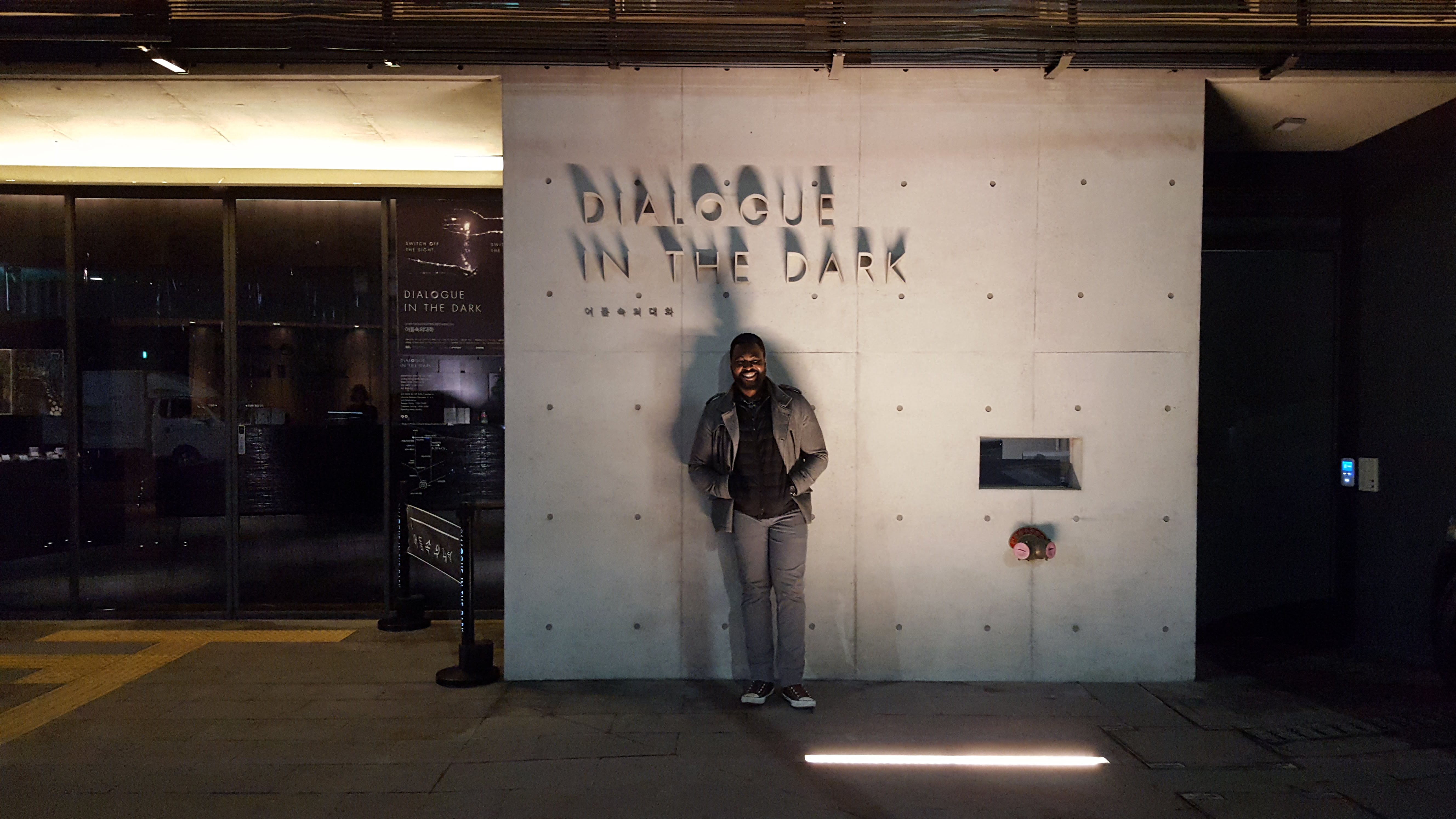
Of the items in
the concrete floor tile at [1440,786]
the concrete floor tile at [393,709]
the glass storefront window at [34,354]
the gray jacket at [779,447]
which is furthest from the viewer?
the glass storefront window at [34,354]

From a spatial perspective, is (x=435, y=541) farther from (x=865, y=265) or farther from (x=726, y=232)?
(x=865, y=265)

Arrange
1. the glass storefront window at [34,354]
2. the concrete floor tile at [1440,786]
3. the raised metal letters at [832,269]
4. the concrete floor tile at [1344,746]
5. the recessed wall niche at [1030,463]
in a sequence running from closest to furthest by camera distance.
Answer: the concrete floor tile at [1440,786], the concrete floor tile at [1344,746], the raised metal letters at [832,269], the recessed wall niche at [1030,463], the glass storefront window at [34,354]

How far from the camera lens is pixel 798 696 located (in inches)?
191

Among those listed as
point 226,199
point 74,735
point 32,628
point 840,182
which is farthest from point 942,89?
point 32,628

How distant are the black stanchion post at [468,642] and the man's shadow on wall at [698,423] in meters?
1.25

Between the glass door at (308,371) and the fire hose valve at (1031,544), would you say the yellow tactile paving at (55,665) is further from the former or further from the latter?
the fire hose valve at (1031,544)

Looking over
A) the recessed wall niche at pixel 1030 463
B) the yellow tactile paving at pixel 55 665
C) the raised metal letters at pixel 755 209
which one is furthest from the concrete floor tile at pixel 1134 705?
the yellow tactile paving at pixel 55 665

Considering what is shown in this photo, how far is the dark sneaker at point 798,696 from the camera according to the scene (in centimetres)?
480

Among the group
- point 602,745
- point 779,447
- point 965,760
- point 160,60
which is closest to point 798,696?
point 965,760

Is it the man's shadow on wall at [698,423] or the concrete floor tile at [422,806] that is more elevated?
the man's shadow on wall at [698,423]

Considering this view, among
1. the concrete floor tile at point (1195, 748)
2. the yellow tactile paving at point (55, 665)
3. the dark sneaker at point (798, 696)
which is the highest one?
the dark sneaker at point (798, 696)

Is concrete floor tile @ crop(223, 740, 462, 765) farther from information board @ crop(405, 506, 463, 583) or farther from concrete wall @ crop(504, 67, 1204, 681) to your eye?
information board @ crop(405, 506, 463, 583)

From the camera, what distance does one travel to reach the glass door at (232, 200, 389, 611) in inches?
271

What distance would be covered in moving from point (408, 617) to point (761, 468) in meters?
3.48
